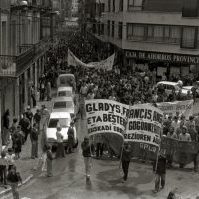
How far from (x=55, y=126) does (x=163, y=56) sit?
25654 mm

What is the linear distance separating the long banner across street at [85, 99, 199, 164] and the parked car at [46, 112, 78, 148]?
2869 mm

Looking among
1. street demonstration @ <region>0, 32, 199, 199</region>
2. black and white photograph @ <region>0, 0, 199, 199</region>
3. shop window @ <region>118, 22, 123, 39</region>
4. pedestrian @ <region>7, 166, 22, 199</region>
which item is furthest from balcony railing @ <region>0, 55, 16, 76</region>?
shop window @ <region>118, 22, 123, 39</region>

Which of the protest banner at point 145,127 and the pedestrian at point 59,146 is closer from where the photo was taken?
the protest banner at point 145,127

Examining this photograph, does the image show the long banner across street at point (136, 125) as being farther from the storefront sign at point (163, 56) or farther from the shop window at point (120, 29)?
the shop window at point (120, 29)

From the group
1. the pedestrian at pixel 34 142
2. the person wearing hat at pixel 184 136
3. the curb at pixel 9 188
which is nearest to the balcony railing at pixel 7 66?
the pedestrian at pixel 34 142

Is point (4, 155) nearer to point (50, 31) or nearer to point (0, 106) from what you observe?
point (0, 106)

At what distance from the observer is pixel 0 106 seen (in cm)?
2258

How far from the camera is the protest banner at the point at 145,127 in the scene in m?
18.1

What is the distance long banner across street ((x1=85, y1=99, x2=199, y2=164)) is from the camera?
18172 millimetres

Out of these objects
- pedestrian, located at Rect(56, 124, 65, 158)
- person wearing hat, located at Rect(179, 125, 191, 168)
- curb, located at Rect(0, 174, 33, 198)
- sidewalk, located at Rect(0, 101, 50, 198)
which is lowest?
sidewalk, located at Rect(0, 101, 50, 198)

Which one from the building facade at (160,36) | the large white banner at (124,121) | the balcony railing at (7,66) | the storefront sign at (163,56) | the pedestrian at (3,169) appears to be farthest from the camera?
the building facade at (160,36)

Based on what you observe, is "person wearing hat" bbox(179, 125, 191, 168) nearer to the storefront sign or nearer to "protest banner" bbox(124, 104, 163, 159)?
"protest banner" bbox(124, 104, 163, 159)

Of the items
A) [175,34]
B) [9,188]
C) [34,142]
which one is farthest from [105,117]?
[175,34]

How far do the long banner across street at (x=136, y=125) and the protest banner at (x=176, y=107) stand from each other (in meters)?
2.82
